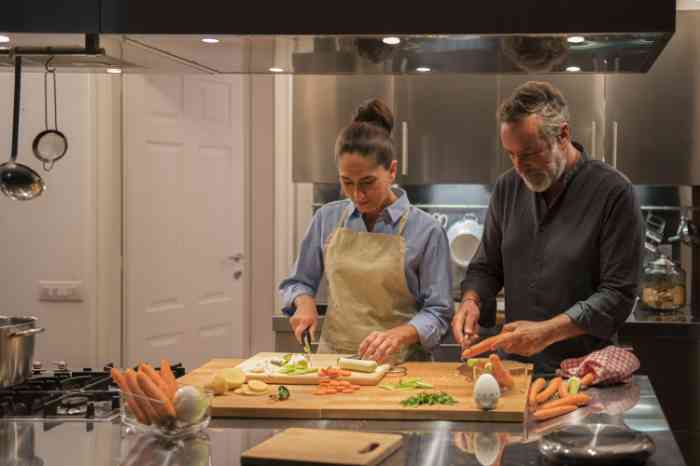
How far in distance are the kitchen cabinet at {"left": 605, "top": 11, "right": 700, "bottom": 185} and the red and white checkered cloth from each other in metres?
2.22

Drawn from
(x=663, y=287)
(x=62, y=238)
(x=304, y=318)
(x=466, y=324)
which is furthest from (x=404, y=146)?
(x=466, y=324)

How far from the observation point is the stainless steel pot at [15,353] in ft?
8.24

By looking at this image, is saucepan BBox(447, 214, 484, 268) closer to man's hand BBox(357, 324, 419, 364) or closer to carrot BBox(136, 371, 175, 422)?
man's hand BBox(357, 324, 419, 364)

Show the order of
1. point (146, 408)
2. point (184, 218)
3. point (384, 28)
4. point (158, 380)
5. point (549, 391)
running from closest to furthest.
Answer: point (146, 408), point (158, 380), point (384, 28), point (549, 391), point (184, 218)

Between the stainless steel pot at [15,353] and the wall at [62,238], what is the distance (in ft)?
8.97

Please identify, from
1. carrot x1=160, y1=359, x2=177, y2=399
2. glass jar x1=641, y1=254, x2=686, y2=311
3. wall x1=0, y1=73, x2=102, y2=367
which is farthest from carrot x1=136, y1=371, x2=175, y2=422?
wall x1=0, y1=73, x2=102, y2=367

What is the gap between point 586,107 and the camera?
190 inches

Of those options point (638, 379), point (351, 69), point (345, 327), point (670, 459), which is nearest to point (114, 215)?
point (345, 327)

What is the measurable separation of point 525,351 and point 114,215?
3.31m

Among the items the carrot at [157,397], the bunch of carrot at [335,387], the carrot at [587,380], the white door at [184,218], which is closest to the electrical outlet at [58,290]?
the white door at [184,218]

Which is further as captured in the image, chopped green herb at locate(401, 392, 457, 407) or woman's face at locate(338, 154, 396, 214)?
woman's face at locate(338, 154, 396, 214)

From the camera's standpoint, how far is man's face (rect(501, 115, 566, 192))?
2.93 meters

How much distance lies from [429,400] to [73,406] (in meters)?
0.90

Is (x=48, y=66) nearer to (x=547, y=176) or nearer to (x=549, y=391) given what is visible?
(x=547, y=176)
